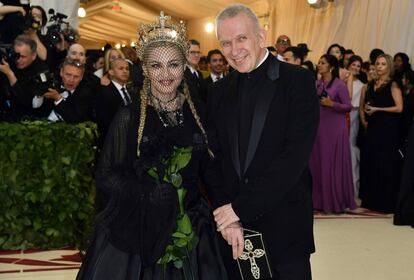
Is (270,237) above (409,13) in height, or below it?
below

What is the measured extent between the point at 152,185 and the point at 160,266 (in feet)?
1.15

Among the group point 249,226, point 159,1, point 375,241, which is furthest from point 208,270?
point 159,1

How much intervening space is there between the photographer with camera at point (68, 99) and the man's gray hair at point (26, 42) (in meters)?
0.34

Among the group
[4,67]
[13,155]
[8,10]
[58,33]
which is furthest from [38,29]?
[13,155]

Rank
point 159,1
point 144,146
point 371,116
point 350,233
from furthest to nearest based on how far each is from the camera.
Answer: point 159,1 → point 371,116 → point 350,233 → point 144,146

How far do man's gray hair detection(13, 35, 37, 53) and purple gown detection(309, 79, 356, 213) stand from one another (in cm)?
336

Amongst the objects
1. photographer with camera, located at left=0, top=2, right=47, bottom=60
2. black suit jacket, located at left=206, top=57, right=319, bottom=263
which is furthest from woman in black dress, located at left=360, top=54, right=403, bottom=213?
black suit jacket, located at left=206, top=57, right=319, bottom=263

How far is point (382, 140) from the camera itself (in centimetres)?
745

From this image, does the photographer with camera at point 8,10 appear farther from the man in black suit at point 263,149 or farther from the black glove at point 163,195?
the black glove at point 163,195

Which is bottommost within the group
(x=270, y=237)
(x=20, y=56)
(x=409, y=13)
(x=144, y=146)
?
(x=270, y=237)

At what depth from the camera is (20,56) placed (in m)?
5.45

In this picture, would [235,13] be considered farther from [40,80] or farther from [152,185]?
[40,80]

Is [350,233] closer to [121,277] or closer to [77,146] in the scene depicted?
[77,146]

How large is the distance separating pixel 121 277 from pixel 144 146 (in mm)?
571
